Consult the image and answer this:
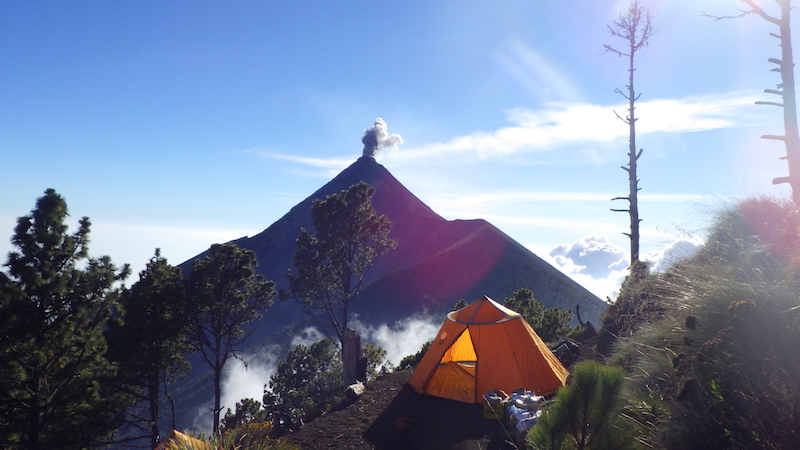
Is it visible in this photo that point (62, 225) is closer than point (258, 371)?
Yes

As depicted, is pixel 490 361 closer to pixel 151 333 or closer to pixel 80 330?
pixel 80 330

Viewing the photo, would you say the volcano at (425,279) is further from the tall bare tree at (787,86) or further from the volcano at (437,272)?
the tall bare tree at (787,86)

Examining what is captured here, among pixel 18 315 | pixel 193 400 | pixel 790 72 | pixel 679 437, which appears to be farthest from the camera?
pixel 193 400

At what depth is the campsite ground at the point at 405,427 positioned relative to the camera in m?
8.12

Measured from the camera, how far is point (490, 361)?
10367mm

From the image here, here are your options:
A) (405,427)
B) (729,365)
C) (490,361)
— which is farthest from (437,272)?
(729,365)

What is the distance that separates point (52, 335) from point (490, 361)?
1395 cm

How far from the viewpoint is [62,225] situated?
15.0 metres

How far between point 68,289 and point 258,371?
4084 cm

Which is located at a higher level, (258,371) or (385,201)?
(385,201)

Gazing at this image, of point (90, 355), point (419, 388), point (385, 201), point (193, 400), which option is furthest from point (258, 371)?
point (385, 201)

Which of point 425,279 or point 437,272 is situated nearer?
point 425,279

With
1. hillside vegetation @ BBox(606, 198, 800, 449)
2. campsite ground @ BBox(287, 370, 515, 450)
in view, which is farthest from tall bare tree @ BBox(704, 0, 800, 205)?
campsite ground @ BBox(287, 370, 515, 450)

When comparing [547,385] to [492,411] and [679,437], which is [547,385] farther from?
[679,437]
